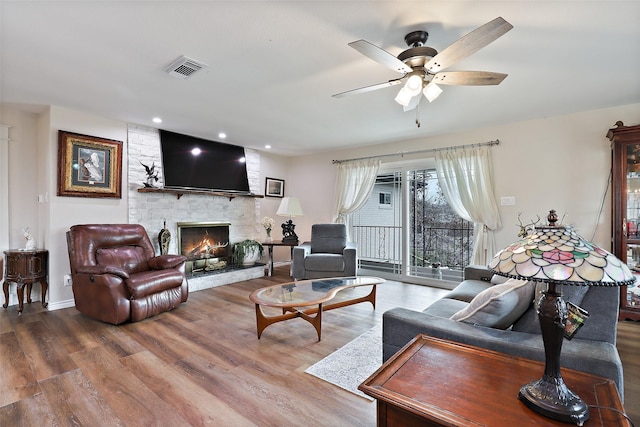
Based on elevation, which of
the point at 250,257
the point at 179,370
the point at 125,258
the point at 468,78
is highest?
the point at 468,78

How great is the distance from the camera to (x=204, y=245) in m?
5.10

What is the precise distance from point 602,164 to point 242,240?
537cm

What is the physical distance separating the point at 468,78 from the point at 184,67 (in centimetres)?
224

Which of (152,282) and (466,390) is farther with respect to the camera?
(152,282)

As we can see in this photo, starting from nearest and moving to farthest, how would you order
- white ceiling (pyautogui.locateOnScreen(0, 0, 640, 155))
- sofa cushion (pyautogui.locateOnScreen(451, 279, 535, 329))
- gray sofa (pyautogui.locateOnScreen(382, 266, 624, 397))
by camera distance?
gray sofa (pyautogui.locateOnScreen(382, 266, 624, 397))
sofa cushion (pyautogui.locateOnScreen(451, 279, 535, 329))
white ceiling (pyautogui.locateOnScreen(0, 0, 640, 155))

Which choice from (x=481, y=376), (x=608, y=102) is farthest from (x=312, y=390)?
(x=608, y=102)

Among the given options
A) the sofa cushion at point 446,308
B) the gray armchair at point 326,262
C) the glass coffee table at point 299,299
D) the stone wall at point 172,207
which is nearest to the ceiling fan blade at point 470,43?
the sofa cushion at point 446,308

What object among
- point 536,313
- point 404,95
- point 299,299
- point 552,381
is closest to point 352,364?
point 299,299

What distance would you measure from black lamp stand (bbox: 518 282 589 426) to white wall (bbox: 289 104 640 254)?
3.65 meters

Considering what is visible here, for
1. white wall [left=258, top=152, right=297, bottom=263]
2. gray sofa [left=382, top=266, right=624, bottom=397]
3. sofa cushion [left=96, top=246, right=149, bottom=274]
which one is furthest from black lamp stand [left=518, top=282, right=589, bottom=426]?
white wall [left=258, top=152, right=297, bottom=263]

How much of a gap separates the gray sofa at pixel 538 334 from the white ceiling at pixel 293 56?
1.68m

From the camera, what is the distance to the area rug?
205 cm

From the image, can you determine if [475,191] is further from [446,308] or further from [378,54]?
[378,54]

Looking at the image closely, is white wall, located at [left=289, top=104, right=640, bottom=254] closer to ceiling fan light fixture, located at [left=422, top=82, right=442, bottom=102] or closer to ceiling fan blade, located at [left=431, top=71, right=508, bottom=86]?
ceiling fan blade, located at [left=431, top=71, right=508, bottom=86]
